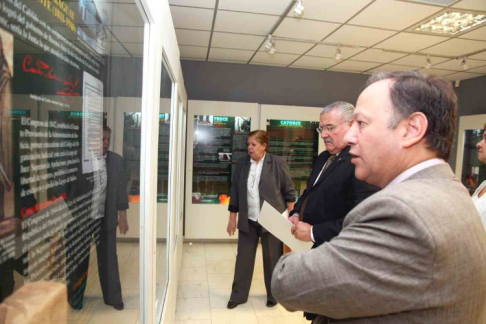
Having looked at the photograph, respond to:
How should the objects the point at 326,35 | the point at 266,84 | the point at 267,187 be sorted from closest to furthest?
the point at 267,187 → the point at 326,35 → the point at 266,84

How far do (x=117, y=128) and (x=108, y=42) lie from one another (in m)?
0.22

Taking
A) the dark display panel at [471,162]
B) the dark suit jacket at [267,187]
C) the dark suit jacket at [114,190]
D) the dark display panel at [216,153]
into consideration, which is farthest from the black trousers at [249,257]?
the dark display panel at [471,162]

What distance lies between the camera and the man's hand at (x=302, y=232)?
183 cm

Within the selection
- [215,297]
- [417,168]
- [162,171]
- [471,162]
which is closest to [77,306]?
[417,168]

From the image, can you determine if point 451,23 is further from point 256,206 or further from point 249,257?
point 249,257

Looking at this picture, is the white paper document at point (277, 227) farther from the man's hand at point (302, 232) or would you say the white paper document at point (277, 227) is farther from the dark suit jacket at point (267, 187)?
the dark suit jacket at point (267, 187)

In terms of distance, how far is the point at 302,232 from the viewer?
6.09ft

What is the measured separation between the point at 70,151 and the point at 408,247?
699 mm

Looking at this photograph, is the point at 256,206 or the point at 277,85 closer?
the point at 256,206

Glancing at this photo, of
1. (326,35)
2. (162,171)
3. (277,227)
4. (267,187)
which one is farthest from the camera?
(326,35)

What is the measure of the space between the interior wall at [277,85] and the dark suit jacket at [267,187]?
2.55 m

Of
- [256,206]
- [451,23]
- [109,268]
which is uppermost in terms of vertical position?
[451,23]

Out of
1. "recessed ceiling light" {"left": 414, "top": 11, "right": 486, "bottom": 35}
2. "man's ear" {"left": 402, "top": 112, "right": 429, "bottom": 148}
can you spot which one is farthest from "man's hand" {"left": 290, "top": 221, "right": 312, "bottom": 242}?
"recessed ceiling light" {"left": 414, "top": 11, "right": 486, "bottom": 35}

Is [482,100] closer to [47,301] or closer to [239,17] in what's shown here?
[239,17]
